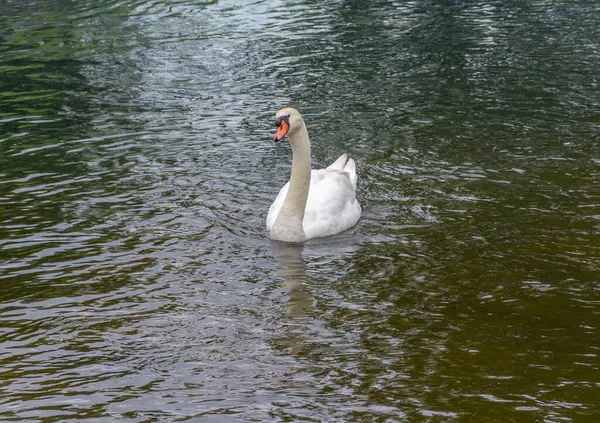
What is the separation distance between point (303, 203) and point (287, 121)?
1.19 metres

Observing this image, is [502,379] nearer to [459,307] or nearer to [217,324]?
[459,307]

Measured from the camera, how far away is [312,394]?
8.59 meters

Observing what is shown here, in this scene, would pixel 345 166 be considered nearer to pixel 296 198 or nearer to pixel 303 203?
pixel 303 203

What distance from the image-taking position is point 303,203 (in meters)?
13.1

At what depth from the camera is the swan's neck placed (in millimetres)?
12930

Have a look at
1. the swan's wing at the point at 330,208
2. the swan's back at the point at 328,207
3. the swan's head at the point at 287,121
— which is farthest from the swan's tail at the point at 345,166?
the swan's head at the point at 287,121

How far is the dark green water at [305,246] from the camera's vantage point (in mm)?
8781

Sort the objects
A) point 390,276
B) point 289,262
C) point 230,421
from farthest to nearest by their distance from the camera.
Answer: point 289,262 → point 390,276 → point 230,421

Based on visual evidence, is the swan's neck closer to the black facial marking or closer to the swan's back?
the swan's back

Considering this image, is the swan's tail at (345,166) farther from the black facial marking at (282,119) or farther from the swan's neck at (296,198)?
the black facial marking at (282,119)

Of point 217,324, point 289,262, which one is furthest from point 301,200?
point 217,324

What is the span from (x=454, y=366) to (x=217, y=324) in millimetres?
2676

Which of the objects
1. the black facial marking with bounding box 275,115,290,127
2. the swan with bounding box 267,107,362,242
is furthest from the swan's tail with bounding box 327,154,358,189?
the black facial marking with bounding box 275,115,290,127

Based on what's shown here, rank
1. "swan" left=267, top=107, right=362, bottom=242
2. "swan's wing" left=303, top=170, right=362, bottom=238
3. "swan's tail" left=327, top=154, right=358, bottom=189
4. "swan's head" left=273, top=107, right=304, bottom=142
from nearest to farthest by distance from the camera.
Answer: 1. "swan's head" left=273, top=107, right=304, bottom=142
2. "swan" left=267, top=107, right=362, bottom=242
3. "swan's wing" left=303, top=170, right=362, bottom=238
4. "swan's tail" left=327, top=154, right=358, bottom=189
